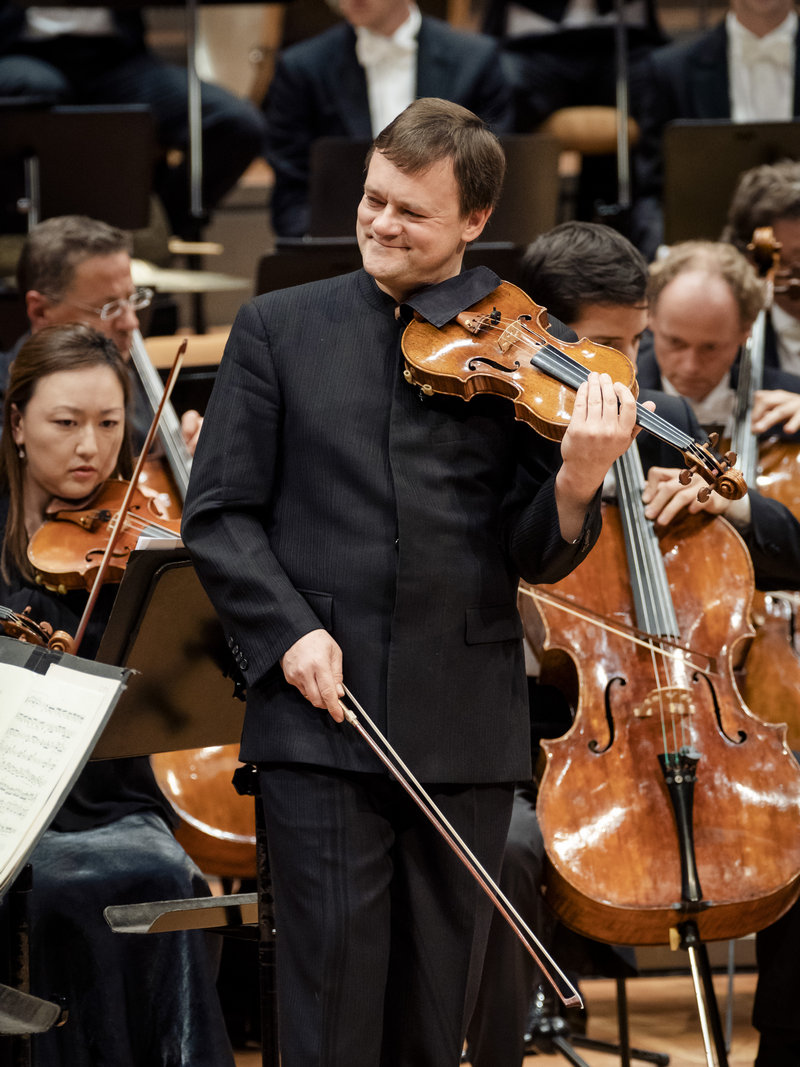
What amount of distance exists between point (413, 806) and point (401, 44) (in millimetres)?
3167

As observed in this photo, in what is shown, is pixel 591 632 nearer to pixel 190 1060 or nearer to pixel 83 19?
pixel 190 1060

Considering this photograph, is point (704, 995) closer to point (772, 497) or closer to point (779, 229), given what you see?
point (772, 497)

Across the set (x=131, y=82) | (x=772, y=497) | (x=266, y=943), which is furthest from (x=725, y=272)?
(x=131, y=82)

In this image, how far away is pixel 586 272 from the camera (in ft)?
6.98

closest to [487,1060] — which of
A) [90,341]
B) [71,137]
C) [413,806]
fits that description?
[413,806]

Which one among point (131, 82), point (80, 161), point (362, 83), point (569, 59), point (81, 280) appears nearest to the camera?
point (81, 280)

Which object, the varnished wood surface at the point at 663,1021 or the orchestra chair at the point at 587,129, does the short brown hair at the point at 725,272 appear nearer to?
the varnished wood surface at the point at 663,1021

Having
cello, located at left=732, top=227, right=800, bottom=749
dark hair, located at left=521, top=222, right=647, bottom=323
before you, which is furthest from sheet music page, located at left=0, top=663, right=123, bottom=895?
cello, located at left=732, top=227, right=800, bottom=749

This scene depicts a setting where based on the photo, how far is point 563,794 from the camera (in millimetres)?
1880

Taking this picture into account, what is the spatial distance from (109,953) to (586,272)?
1.24 meters

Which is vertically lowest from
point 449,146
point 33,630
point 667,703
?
point 667,703

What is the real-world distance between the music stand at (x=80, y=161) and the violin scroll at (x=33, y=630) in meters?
2.04

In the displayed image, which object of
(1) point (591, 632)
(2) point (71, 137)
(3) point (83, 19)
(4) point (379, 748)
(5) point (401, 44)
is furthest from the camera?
(3) point (83, 19)

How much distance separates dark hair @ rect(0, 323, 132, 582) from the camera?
215 cm
